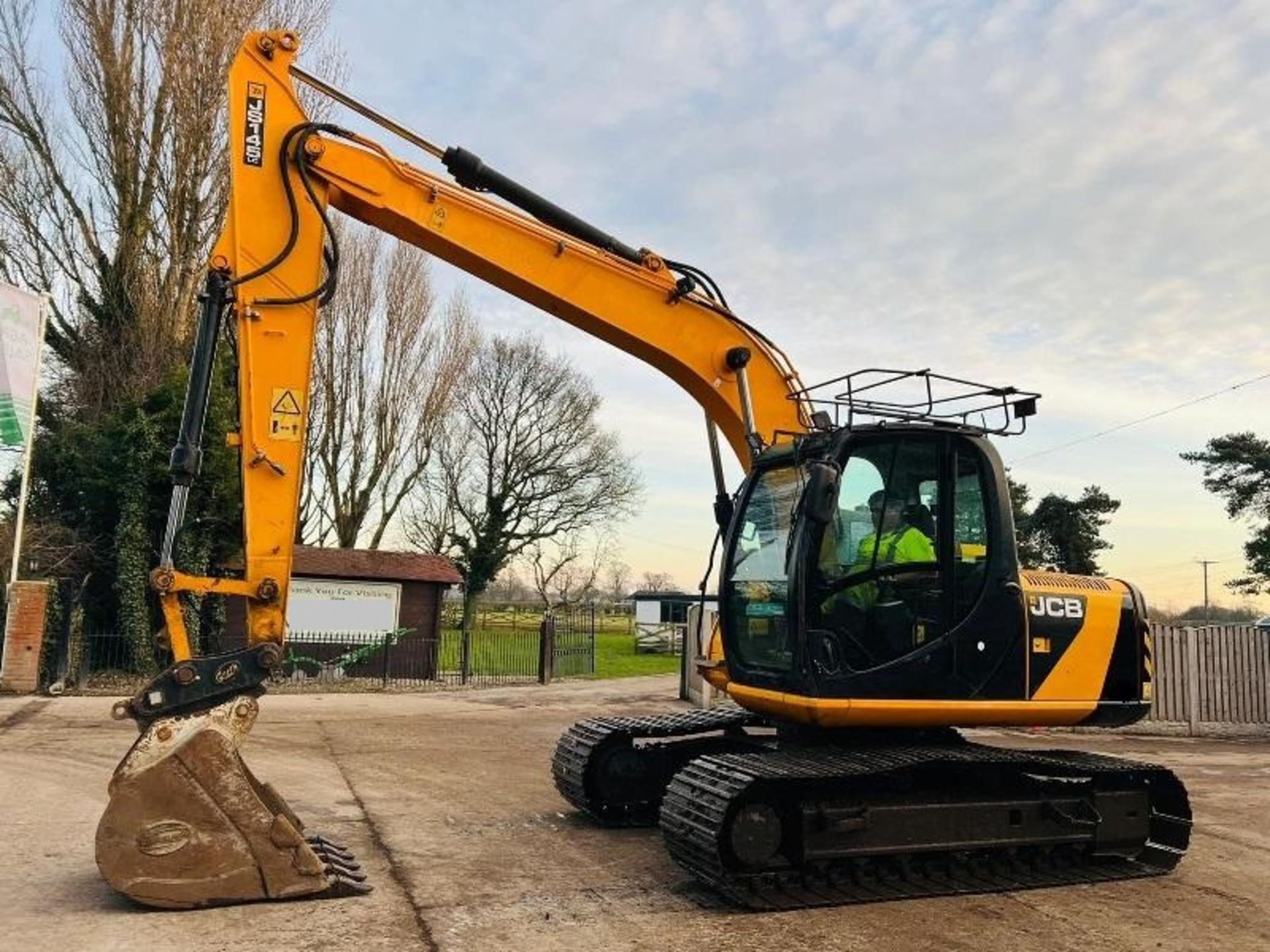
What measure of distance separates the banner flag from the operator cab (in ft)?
47.7

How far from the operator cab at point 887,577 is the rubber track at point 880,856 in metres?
0.40

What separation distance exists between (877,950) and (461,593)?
32.9 meters

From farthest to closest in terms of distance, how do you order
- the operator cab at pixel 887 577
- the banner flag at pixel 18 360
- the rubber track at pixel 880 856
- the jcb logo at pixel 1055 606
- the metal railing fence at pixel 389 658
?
the metal railing fence at pixel 389 658 → the banner flag at pixel 18 360 → the jcb logo at pixel 1055 606 → the operator cab at pixel 887 577 → the rubber track at pixel 880 856

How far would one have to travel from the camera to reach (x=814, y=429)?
21.8 ft

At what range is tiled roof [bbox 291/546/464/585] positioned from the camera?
69.8 ft

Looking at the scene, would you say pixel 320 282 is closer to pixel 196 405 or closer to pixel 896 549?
pixel 196 405

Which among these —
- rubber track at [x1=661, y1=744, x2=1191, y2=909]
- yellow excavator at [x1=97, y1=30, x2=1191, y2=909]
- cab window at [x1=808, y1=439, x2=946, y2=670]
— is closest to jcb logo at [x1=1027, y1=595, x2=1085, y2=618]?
yellow excavator at [x1=97, y1=30, x2=1191, y2=909]

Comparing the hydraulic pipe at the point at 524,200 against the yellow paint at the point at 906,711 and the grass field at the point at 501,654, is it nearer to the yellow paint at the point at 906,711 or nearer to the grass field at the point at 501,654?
the yellow paint at the point at 906,711

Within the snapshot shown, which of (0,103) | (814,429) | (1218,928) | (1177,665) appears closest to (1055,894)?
(1218,928)

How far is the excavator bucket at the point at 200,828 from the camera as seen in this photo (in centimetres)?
481

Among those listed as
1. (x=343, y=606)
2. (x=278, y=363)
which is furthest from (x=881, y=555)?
(x=343, y=606)

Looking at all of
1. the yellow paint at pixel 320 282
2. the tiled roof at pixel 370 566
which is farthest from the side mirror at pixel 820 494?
the tiled roof at pixel 370 566

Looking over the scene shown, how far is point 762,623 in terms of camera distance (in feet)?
20.0

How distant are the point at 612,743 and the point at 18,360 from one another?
1399cm
